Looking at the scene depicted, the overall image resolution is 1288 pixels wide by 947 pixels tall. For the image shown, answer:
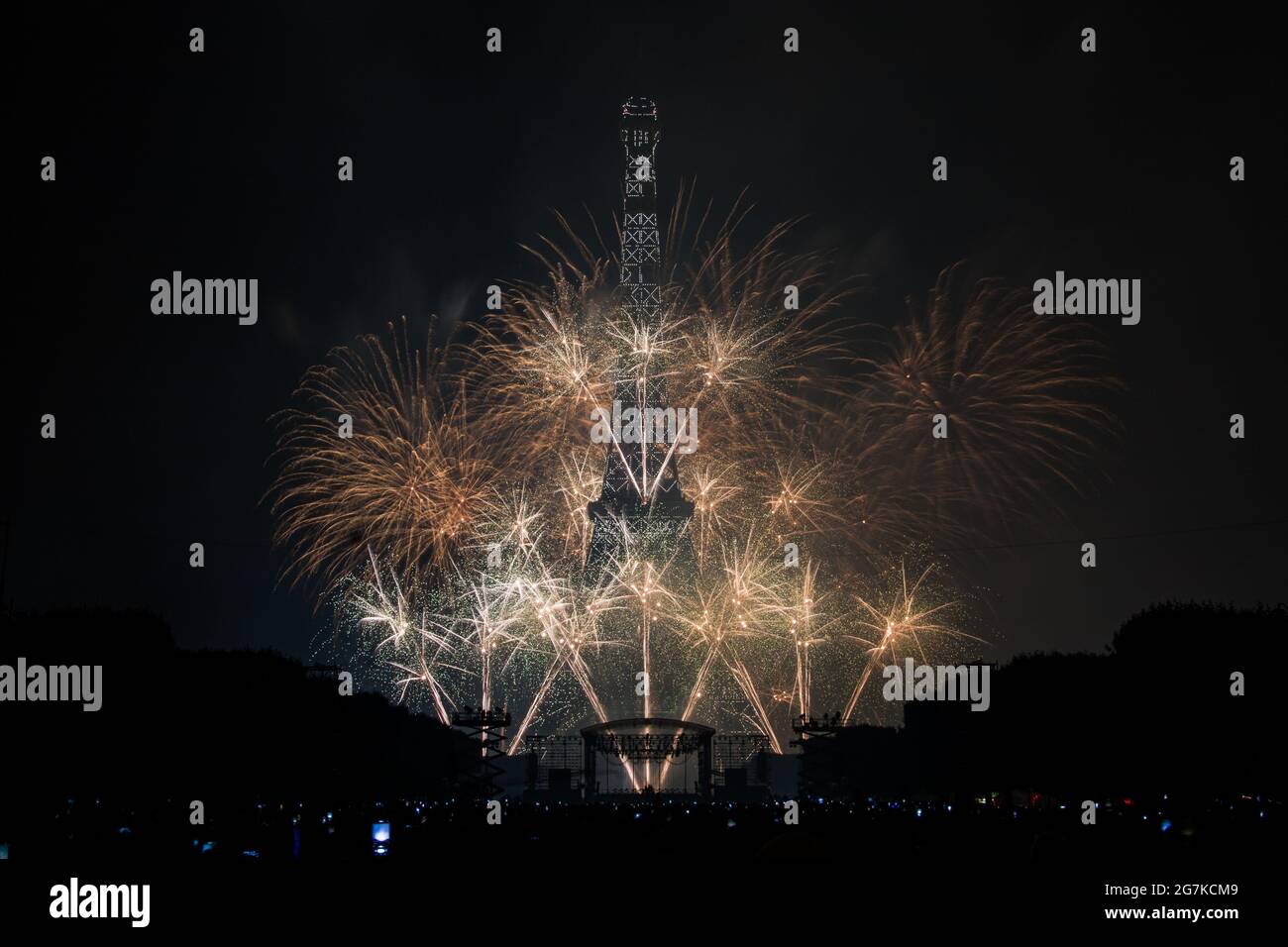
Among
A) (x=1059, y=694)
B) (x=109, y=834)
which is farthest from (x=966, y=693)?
(x=109, y=834)

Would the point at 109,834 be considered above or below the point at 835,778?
above

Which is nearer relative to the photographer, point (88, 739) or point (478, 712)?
point (88, 739)

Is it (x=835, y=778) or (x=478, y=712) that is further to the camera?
(x=835, y=778)
